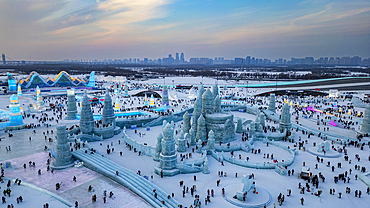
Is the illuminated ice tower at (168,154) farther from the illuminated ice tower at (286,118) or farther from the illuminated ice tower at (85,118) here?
the illuminated ice tower at (286,118)

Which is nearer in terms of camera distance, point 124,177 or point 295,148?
point 124,177

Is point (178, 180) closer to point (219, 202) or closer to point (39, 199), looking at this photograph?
point (219, 202)

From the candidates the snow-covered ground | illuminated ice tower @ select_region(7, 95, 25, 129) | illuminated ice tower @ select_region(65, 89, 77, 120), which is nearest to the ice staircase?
the snow-covered ground

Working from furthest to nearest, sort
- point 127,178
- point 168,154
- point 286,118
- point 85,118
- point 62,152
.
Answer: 1. point 286,118
2. point 85,118
3. point 62,152
4. point 168,154
5. point 127,178

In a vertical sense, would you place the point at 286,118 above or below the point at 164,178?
above

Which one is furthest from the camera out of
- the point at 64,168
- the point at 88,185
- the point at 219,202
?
the point at 64,168

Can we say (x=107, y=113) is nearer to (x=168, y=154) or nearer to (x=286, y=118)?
(x=168, y=154)

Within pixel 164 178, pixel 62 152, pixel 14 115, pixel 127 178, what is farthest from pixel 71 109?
pixel 164 178

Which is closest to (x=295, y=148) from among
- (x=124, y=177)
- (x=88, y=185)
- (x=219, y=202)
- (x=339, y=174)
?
(x=339, y=174)
